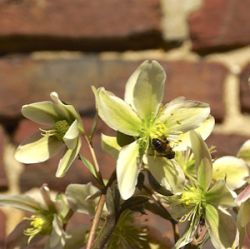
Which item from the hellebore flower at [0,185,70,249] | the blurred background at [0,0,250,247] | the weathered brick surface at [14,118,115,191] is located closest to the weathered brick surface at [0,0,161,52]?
the blurred background at [0,0,250,247]

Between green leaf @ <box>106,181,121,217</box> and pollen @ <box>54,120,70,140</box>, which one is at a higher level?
pollen @ <box>54,120,70,140</box>

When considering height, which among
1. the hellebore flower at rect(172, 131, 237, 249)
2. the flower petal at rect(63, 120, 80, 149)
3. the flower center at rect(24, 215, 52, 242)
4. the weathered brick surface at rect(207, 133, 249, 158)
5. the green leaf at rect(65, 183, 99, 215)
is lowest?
the weathered brick surface at rect(207, 133, 249, 158)

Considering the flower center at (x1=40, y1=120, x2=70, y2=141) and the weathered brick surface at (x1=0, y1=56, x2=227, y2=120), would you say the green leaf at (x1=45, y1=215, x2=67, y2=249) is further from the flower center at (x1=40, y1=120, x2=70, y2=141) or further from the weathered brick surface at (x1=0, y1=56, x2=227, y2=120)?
the weathered brick surface at (x1=0, y1=56, x2=227, y2=120)

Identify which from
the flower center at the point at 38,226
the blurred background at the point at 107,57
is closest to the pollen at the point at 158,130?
the flower center at the point at 38,226

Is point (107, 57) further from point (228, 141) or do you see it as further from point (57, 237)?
point (57, 237)

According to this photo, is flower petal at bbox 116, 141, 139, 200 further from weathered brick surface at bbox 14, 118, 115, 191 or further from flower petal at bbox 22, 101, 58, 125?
weathered brick surface at bbox 14, 118, 115, 191

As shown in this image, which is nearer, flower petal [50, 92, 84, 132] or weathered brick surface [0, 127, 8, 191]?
flower petal [50, 92, 84, 132]
